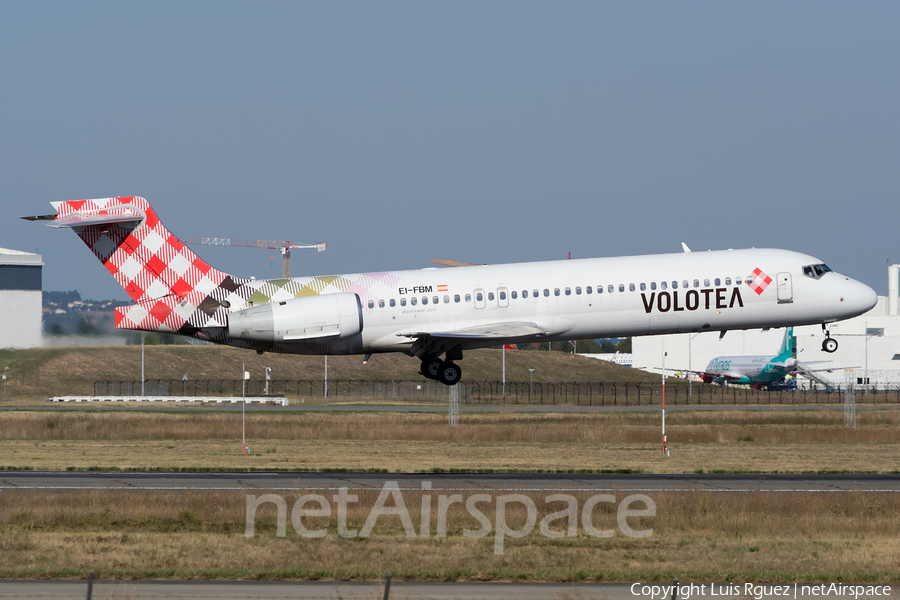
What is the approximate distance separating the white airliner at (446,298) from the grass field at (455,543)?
395 inches

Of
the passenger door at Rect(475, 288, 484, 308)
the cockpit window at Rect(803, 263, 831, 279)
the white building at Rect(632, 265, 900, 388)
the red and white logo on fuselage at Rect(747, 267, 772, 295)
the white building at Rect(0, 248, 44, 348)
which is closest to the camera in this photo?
the passenger door at Rect(475, 288, 484, 308)

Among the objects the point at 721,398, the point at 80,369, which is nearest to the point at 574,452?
the point at 721,398

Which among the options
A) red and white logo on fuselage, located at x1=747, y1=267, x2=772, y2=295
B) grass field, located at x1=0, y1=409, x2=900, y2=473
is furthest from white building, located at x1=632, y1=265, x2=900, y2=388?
red and white logo on fuselage, located at x1=747, y1=267, x2=772, y2=295

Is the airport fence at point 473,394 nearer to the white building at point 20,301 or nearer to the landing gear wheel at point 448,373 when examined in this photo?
the white building at point 20,301

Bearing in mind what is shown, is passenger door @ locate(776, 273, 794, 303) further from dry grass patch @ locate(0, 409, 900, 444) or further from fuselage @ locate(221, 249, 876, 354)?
dry grass patch @ locate(0, 409, 900, 444)

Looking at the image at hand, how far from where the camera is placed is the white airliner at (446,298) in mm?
37875

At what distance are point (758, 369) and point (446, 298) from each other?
264ft

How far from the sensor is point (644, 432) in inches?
2020

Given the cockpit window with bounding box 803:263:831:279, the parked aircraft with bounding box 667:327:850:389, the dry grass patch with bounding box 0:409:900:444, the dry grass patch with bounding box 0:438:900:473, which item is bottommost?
the dry grass patch with bounding box 0:438:900:473

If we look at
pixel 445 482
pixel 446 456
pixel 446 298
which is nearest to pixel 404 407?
pixel 446 456

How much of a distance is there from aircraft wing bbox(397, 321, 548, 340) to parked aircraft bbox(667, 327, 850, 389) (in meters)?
77.1

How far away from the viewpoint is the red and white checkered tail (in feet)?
128

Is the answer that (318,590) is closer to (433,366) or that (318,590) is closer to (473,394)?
(433,366)

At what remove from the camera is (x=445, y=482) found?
32000 millimetres
